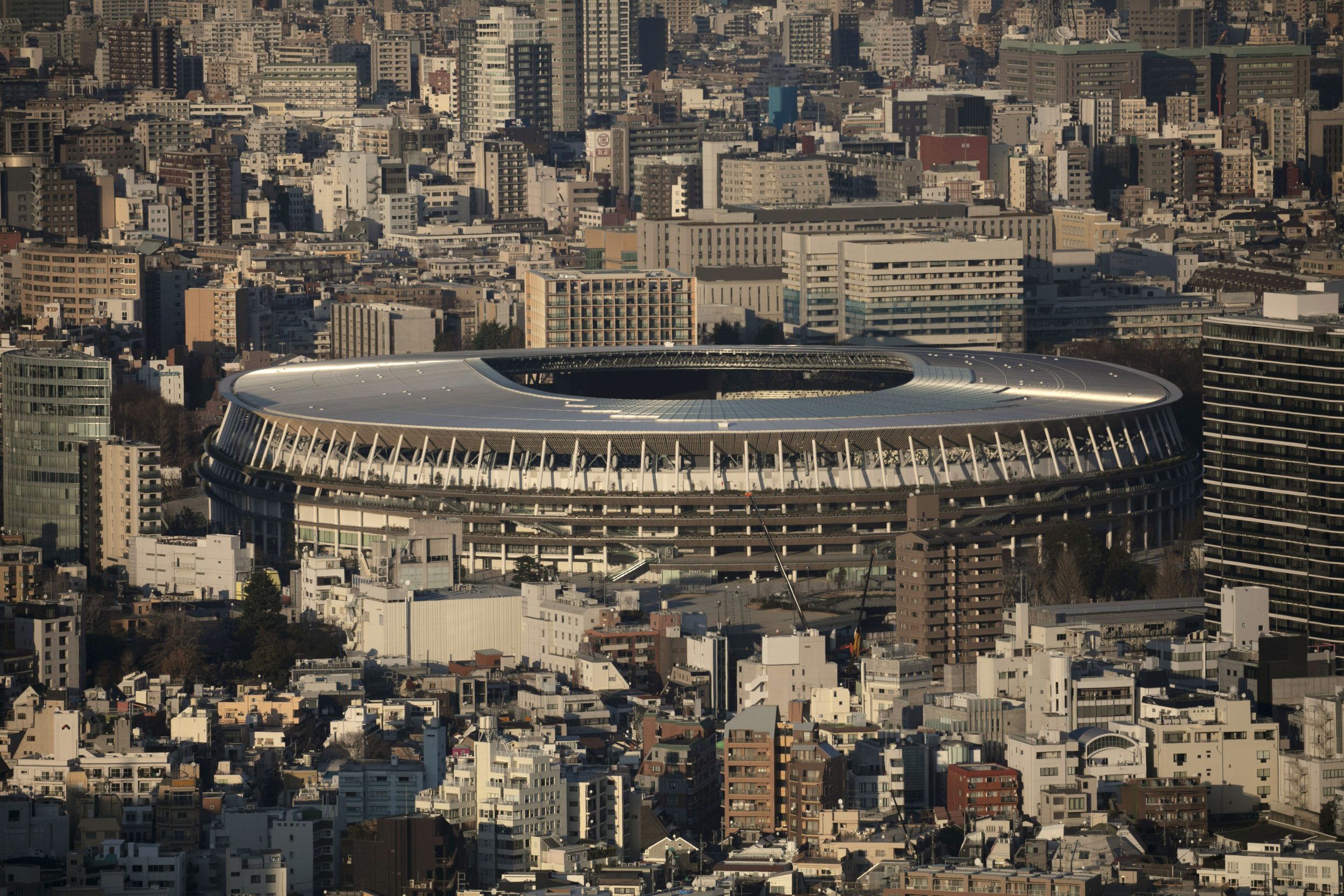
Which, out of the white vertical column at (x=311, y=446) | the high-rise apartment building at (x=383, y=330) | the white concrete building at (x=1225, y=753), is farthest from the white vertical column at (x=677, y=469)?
the high-rise apartment building at (x=383, y=330)

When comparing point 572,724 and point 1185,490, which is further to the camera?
point 1185,490

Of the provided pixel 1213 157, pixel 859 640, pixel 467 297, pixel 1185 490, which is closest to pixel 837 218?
pixel 467 297

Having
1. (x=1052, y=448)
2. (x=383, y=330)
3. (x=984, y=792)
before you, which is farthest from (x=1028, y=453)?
(x=383, y=330)

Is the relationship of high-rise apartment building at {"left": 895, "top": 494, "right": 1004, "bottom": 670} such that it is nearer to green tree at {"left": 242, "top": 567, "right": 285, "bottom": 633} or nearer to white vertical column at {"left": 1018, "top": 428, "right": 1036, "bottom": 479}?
white vertical column at {"left": 1018, "top": 428, "right": 1036, "bottom": 479}

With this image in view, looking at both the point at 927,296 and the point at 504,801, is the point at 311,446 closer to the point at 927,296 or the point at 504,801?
the point at 504,801

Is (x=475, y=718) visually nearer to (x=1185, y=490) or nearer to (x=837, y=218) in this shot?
(x=1185, y=490)
